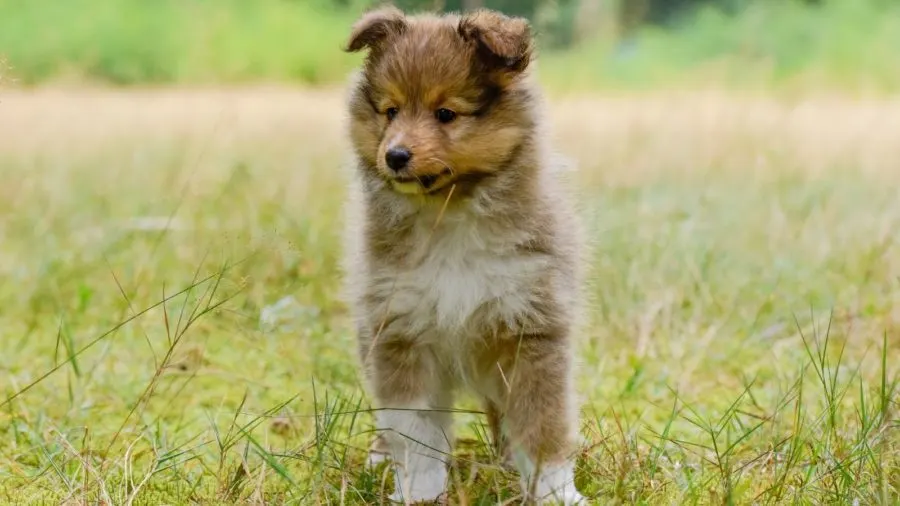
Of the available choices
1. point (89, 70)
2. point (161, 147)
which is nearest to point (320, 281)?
point (161, 147)

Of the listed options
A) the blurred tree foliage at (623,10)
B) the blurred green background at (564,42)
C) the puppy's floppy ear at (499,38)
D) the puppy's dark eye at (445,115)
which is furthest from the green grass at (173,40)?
the puppy's dark eye at (445,115)

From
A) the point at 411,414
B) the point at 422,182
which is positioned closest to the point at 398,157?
the point at 422,182

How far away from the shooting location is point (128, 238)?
20.6 ft

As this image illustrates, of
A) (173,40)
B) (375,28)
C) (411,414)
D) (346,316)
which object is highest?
(375,28)

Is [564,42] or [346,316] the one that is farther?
[564,42]

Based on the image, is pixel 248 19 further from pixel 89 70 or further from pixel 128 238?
pixel 128 238

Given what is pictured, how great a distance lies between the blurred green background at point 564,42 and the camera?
12.3 meters

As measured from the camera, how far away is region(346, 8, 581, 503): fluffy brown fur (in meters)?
3.05

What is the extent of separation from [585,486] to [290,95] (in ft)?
34.7

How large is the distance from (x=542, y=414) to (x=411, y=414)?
1.27 feet

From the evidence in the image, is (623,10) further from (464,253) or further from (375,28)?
(464,253)

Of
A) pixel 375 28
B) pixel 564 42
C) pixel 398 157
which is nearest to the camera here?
pixel 398 157

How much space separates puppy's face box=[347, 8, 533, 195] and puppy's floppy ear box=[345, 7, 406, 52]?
0.05m

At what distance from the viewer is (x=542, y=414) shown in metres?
3.06
